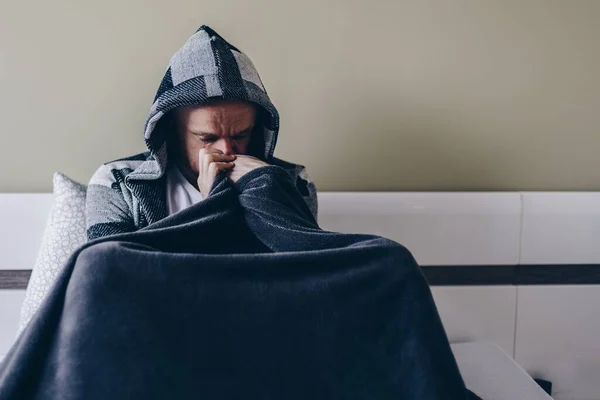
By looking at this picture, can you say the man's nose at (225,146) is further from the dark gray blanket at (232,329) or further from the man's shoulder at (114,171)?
the dark gray blanket at (232,329)

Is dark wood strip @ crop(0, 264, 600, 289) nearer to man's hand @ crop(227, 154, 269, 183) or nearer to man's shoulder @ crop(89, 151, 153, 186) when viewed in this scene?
man's hand @ crop(227, 154, 269, 183)

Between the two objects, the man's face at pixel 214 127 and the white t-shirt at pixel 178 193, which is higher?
the man's face at pixel 214 127

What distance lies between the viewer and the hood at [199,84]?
107 cm

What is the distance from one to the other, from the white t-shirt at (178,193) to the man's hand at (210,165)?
2.0 inches

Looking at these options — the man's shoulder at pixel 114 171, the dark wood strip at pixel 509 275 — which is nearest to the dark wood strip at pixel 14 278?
the man's shoulder at pixel 114 171

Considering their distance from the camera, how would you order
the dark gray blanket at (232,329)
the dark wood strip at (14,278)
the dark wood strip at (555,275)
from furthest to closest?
the dark wood strip at (555,275)
the dark wood strip at (14,278)
the dark gray blanket at (232,329)

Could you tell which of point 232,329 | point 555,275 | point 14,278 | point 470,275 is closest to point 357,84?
point 470,275

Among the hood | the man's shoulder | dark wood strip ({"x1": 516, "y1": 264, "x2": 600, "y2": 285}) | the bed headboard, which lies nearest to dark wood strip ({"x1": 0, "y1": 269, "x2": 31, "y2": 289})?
the man's shoulder

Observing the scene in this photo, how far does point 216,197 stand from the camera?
3.06ft

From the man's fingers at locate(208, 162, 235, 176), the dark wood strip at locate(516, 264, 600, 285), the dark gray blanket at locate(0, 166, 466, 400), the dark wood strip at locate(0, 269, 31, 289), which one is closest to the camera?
the dark gray blanket at locate(0, 166, 466, 400)

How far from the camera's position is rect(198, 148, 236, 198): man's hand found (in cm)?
104

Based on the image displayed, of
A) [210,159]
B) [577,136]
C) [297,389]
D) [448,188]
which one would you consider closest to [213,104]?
[210,159]

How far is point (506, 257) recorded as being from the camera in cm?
139

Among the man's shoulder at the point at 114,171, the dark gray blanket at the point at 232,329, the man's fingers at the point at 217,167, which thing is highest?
the man's fingers at the point at 217,167
